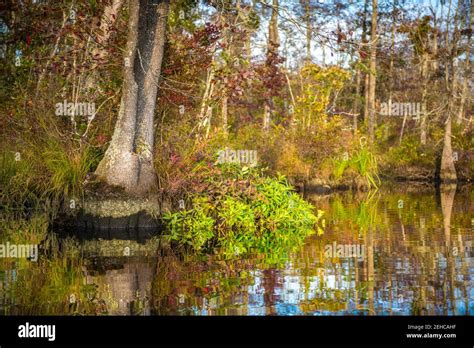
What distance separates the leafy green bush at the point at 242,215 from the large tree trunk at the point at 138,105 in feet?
3.45

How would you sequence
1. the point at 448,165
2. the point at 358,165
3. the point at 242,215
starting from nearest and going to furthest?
1. the point at 242,215
2. the point at 358,165
3. the point at 448,165

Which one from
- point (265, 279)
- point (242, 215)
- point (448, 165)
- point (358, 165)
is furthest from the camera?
point (448, 165)

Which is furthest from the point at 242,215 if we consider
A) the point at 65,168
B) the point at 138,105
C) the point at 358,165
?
the point at 358,165

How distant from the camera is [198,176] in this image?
44.8 feet

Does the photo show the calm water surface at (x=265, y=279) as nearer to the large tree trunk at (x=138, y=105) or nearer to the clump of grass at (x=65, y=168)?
the clump of grass at (x=65, y=168)

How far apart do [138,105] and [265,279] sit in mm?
6457

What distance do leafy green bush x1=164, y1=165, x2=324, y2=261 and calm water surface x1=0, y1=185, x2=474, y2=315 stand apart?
109 cm

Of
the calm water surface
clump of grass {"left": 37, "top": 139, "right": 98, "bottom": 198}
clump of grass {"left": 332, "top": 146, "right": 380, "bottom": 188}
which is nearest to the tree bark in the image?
clump of grass {"left": 332, "top": 146, "right": 380, "bottom": 188}

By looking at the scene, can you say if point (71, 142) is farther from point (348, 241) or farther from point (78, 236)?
point (348, 241)

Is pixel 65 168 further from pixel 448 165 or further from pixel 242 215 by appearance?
pixel 448 165

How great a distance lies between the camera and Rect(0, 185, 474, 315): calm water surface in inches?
258

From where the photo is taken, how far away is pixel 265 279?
8.09 metres


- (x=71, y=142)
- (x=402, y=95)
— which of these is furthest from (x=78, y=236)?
(x=402, y=95)

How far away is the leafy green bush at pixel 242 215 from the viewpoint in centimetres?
1266
